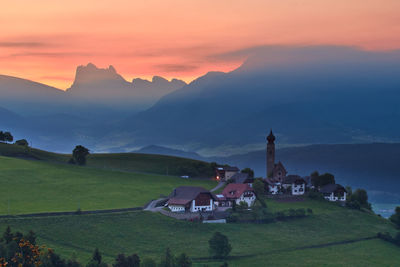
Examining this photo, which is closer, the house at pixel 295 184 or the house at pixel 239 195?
the house at pixel 239 195

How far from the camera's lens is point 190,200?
451 feet

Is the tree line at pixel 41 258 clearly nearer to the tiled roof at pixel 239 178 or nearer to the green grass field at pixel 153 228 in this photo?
the green grass field at pixel 153 228

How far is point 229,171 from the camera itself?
634 feet

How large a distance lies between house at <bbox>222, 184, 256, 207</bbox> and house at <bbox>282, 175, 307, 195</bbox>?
81.0 feet

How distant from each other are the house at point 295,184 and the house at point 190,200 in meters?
39.9

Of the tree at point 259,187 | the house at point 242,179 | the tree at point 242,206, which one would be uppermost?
the house at point 242,179

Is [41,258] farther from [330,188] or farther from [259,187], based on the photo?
[330,188]

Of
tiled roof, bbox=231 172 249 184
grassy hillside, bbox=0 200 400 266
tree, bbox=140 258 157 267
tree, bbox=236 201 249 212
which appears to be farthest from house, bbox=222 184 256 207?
tree, bbox=140 258 157 267

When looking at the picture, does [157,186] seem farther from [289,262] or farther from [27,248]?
[27,248]

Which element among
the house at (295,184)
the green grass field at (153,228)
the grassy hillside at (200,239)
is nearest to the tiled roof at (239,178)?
the house at (295,184)

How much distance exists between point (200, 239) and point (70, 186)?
165 feet

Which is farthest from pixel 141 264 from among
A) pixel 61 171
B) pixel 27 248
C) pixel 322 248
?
pixel 61 171

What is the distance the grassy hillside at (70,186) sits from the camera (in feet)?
429

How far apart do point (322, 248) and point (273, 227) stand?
46.8 ft
